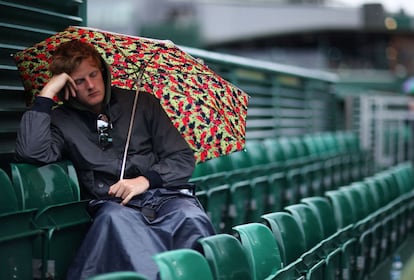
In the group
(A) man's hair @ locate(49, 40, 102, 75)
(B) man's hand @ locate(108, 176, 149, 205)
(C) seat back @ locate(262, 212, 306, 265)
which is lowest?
(C) seat back @ locate(262, 212, 306, 265)

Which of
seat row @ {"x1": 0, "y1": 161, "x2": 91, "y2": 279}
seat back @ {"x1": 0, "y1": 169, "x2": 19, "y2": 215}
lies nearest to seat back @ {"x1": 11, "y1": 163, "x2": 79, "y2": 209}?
seat row @ {"x1": 0, "y1": 161, "x2": 91, "y2": 279}

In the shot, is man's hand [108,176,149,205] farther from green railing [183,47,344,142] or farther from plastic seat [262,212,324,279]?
green railing [183,47,344,142]

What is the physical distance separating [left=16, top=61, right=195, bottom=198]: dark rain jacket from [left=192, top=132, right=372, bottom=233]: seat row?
93cm

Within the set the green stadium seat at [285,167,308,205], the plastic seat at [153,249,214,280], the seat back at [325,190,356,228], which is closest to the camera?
the plastic seat at [153,249,214,280]

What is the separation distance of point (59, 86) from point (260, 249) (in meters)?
1.20

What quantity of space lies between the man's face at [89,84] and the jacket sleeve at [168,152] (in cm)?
30

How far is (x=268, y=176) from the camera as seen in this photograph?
249 inches

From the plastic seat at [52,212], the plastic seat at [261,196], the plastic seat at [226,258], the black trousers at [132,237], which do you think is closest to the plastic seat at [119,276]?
the plastic seat at [226,258]

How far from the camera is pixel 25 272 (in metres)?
3.10

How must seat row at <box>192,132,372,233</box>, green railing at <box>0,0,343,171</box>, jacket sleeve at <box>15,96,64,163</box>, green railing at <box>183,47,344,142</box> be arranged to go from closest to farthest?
jacket sleeve at <box>15,96,64,163</box>
green railing at <box>0,0,343,171</box>
seat row at <box>192,132,372,233</box>
green railing at <box>183,47,344,142</box>

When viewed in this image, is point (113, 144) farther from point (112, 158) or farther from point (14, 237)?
point (14, 237)

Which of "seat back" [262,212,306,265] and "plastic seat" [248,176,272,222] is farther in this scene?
"plastic seat" [248,176,272,222]

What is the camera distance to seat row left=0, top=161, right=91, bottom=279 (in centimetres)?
303

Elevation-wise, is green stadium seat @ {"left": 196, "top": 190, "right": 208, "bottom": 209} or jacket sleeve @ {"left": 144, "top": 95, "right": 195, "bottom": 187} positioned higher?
jacket sleeve @ {"left": 144, "top": 95, "right": 195, "bottom": 187}
